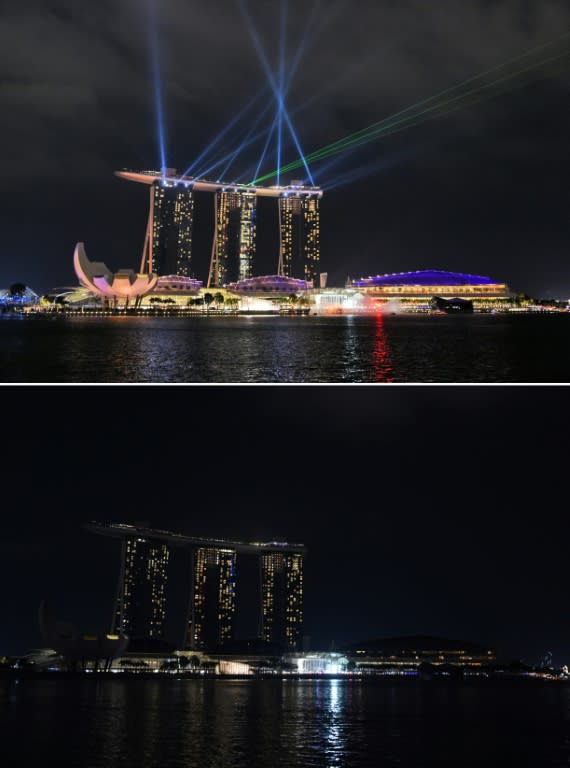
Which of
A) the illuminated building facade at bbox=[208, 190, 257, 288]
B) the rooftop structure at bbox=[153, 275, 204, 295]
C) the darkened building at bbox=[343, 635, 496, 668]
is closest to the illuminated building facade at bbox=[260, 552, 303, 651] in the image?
the darkened building at bbox=[343, 635, 496, 668]

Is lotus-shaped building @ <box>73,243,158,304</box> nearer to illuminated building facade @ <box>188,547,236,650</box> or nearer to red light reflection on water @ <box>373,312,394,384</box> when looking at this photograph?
illuminated building facade @ <box>188,547,236,650</box>

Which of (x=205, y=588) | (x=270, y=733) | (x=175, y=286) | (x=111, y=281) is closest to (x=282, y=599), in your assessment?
(x=205, y=588)

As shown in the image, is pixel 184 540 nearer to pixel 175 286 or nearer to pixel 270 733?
pixel 175 286

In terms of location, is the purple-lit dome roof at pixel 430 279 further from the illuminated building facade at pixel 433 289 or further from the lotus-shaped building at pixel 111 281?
the lotus-shaped building at pixel 111 281

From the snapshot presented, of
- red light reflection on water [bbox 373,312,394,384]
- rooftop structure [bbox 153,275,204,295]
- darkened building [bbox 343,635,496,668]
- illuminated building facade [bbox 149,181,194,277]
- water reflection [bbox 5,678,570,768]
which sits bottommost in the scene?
water reflection [bbox 5,678,570,768]

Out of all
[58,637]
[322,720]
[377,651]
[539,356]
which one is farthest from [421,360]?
[377,651]

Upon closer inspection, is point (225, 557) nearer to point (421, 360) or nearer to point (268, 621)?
point (268, 621)
